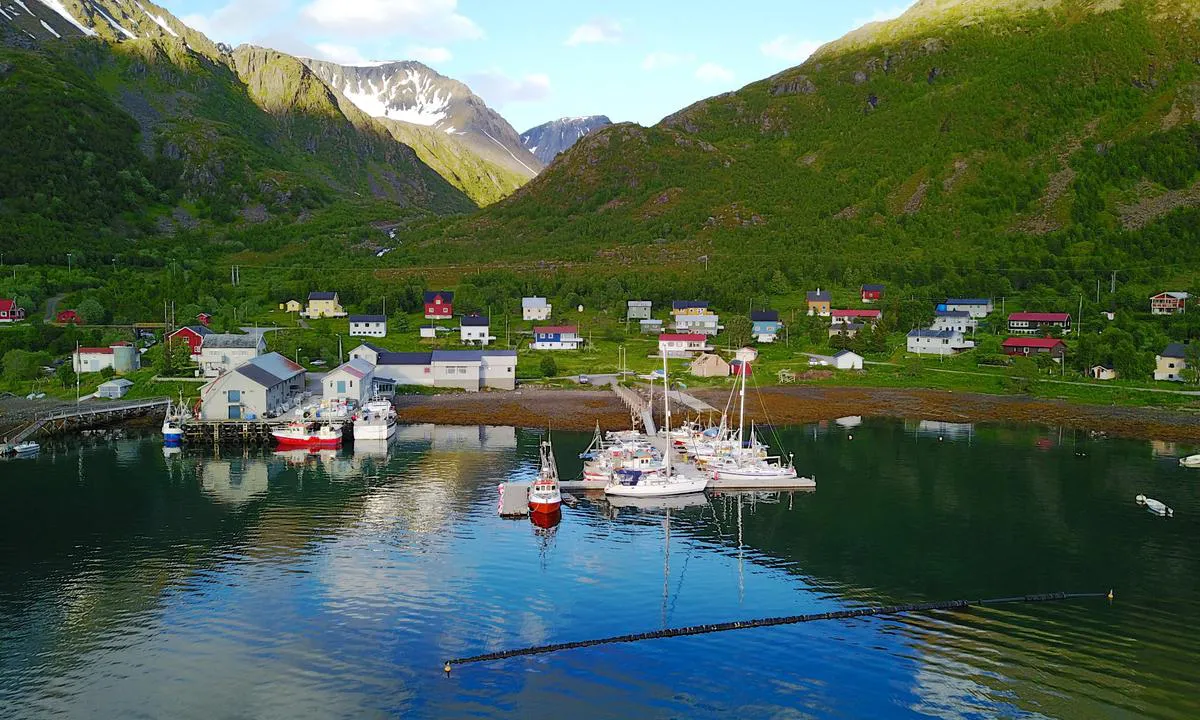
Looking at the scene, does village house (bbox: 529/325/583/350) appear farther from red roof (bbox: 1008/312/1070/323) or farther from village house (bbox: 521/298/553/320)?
red roof (bbox: 1008/312/1070/323)

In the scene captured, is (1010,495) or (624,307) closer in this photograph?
(1010,495)

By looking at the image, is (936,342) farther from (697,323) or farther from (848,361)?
(697,323)

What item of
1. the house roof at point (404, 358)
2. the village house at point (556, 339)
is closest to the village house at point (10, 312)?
the house roof at point (404, 358)

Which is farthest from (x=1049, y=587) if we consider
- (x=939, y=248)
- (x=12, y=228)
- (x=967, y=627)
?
(x=12, y=228)

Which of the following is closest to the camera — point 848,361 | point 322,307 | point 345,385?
point 345,385

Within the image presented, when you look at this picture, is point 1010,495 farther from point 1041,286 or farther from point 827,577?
point 1041,286

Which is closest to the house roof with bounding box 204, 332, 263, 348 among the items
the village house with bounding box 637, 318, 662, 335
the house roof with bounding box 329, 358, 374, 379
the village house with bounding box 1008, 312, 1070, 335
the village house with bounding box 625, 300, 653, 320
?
the house roof with bounding box 329, 358, 374, 379

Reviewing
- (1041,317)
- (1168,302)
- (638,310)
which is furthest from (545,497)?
(1168,302)
